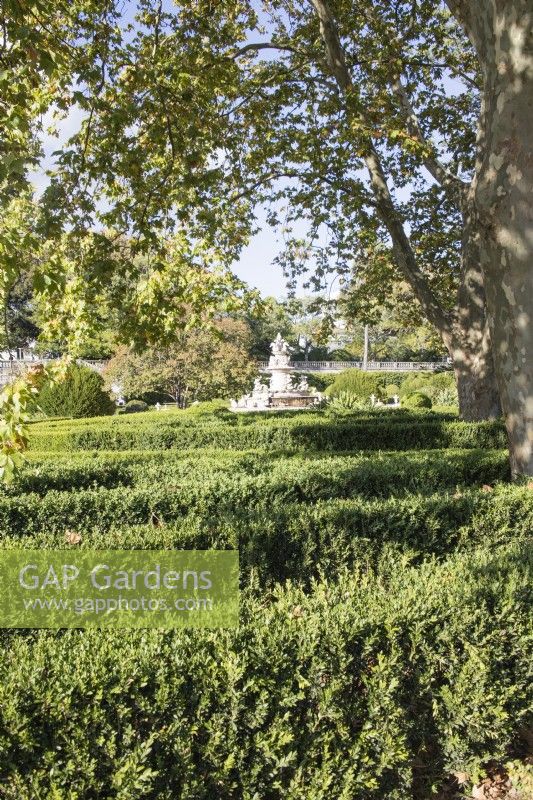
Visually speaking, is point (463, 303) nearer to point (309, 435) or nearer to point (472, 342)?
point (472, 342)

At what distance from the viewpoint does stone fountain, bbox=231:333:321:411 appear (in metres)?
22.3

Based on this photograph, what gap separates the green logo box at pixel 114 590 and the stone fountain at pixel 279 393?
1859 cm

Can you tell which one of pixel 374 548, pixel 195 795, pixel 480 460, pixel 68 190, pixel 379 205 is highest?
pixel 379 205

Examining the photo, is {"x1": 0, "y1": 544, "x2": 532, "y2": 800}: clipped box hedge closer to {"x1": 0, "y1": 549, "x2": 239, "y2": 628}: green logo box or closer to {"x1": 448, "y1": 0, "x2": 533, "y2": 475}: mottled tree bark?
{"x1": 0, "y1": 549, "x2": 239, "y2": 628}: green logo box

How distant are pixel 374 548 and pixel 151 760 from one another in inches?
87.0

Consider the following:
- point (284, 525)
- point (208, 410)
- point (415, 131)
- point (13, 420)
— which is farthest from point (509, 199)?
point (208, 410)

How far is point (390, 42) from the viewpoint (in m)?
9.23

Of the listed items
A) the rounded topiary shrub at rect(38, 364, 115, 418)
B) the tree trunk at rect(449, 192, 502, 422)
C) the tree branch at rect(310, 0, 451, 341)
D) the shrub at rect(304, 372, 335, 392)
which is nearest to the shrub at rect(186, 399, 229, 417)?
the rounded topiary shrub at rect(38, 364, 115, 418)

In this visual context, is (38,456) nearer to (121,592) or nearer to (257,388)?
(121,592)

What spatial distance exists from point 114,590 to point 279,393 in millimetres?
19719

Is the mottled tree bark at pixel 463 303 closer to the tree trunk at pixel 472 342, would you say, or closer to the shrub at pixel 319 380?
the tree trunk at pixel 472 342

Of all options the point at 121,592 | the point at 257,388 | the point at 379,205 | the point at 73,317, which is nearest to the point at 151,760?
the point at 121,592

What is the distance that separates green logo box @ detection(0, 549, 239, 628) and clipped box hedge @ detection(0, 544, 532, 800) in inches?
6.1

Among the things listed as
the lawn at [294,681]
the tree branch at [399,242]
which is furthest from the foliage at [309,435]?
the lawn at [294,681]
